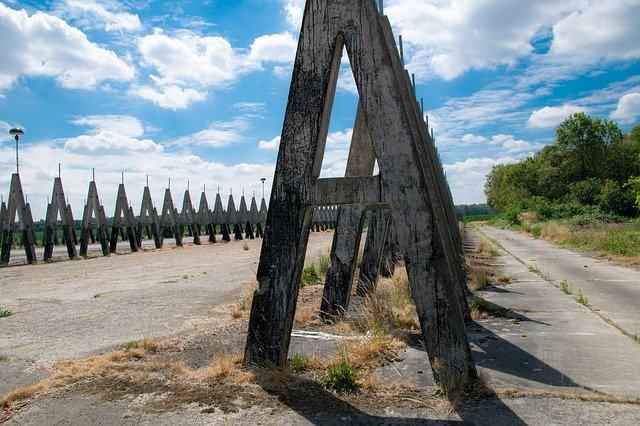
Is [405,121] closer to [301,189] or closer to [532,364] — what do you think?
[301,189]

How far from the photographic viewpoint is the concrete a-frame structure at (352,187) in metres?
3.72

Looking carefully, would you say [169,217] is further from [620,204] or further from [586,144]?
[586,144]

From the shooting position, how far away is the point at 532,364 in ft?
14.6

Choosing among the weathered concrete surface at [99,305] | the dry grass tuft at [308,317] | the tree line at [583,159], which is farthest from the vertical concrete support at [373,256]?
the tree line at [583,159]

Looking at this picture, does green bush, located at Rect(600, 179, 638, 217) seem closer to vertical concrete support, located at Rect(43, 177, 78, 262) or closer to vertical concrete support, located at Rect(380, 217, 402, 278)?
vertical concrete support, located at Rect(380, 217, 402, 278)

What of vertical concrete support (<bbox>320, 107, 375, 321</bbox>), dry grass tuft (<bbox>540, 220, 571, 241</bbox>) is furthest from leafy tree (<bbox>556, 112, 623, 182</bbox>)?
vertical concrete support (<bbox>320, 107, 375, 321</bbox>)

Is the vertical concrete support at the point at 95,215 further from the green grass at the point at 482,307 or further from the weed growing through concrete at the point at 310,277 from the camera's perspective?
the green grass at the point at 482,307

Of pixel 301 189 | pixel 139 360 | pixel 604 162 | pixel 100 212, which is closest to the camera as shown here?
pixel 301 189

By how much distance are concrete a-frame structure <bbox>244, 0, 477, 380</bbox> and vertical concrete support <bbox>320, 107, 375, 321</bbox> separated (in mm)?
2782

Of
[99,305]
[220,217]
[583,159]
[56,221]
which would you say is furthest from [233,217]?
[583,159]

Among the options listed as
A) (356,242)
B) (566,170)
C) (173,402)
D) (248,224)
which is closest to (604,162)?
(566,170)

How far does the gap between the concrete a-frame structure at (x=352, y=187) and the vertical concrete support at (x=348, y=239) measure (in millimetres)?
2782

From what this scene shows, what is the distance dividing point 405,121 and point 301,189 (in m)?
0.96

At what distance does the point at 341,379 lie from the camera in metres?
3.87
